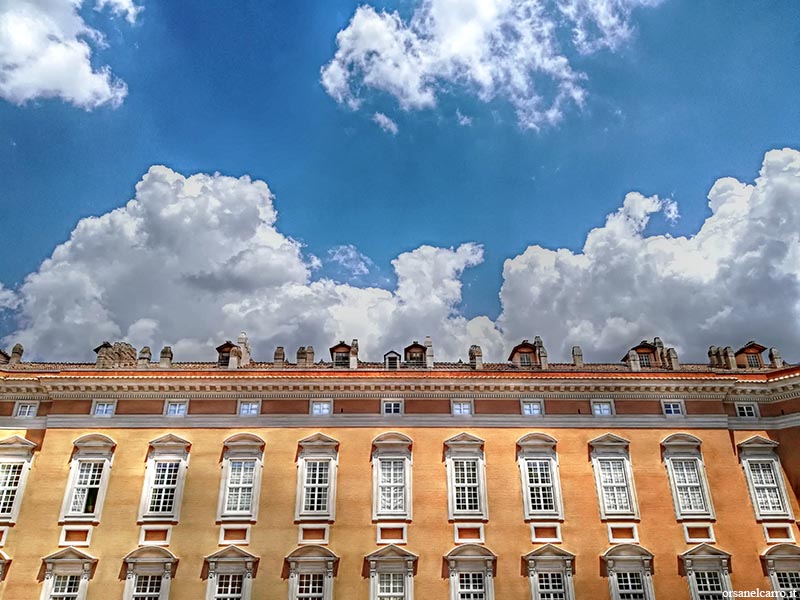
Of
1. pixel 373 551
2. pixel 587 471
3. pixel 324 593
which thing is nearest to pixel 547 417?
pixel 587 471

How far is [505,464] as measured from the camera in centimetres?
3003

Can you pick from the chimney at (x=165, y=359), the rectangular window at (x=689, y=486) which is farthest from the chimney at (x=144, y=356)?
the rectangular window at (x=689, y=486)

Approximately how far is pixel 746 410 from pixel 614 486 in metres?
9.55

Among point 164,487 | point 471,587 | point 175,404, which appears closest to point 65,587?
point 164,487

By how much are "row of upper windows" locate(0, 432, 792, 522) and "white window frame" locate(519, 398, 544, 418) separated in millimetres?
1317

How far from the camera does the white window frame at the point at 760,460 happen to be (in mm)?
30094

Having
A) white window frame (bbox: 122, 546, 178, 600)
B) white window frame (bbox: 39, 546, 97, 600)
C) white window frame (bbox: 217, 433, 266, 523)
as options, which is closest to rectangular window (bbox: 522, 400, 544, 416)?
white window frame (bbox: 217, 433, 266, 523)

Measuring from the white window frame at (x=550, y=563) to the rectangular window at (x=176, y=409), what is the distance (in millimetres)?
19240

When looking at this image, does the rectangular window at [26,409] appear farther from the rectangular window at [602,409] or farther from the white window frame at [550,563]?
the rectangular window at [602,409]

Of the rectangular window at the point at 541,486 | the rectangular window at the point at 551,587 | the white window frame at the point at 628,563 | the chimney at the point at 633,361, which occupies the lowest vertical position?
the rectangular window at the point at 551,587

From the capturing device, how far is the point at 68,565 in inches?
1080

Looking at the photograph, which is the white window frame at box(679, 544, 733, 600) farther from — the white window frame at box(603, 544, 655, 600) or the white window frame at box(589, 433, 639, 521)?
the white window frame at box(589, 433, 639, 521)

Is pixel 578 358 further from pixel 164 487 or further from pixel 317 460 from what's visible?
pixel 164 487

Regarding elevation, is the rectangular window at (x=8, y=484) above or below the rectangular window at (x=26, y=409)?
below
